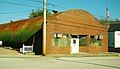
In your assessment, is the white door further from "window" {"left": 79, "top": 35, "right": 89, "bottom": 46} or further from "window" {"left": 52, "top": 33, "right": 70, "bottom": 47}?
"window" {"left": 52, "top": 33, "right": 70, "bottom": 47}

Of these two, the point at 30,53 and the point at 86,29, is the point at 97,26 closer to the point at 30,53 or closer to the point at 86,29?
the point at 86,29

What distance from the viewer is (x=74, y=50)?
34.8 meters

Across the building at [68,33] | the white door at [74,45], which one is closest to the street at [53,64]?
the building at [68,33]

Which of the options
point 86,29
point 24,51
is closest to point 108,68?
point 24,51

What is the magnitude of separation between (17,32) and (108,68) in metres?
23.6

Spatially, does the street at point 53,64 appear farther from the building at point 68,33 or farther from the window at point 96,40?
the window at point 96,40

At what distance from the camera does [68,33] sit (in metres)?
33.2

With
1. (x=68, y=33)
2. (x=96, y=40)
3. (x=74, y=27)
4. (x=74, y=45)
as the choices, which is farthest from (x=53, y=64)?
(x=96, y=40)

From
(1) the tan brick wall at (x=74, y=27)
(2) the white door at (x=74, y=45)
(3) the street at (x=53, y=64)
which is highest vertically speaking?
(1) the tan brick wall at (x=74, y=27)

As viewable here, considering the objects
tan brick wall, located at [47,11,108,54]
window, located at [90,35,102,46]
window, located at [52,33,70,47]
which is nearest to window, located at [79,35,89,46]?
tan brick wall, located at [47,11,108,54]

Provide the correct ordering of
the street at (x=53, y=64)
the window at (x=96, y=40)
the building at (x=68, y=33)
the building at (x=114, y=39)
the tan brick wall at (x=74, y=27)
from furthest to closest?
1. the building at (x=114, y=39)
2. the window at (x=96, y=40)
3. the building at (x=68, y=33)
4. the tan brick wall at (x=74, y=27)
5. the street at (x=53, y=64)

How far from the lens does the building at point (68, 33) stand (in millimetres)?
31255

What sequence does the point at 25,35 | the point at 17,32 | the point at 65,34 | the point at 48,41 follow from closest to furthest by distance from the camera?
1. the point at 48,41
2. the point at 65,34
3. the point at 25,35
4. the point at 17,32

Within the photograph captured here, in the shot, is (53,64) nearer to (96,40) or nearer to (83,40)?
(83,40)
